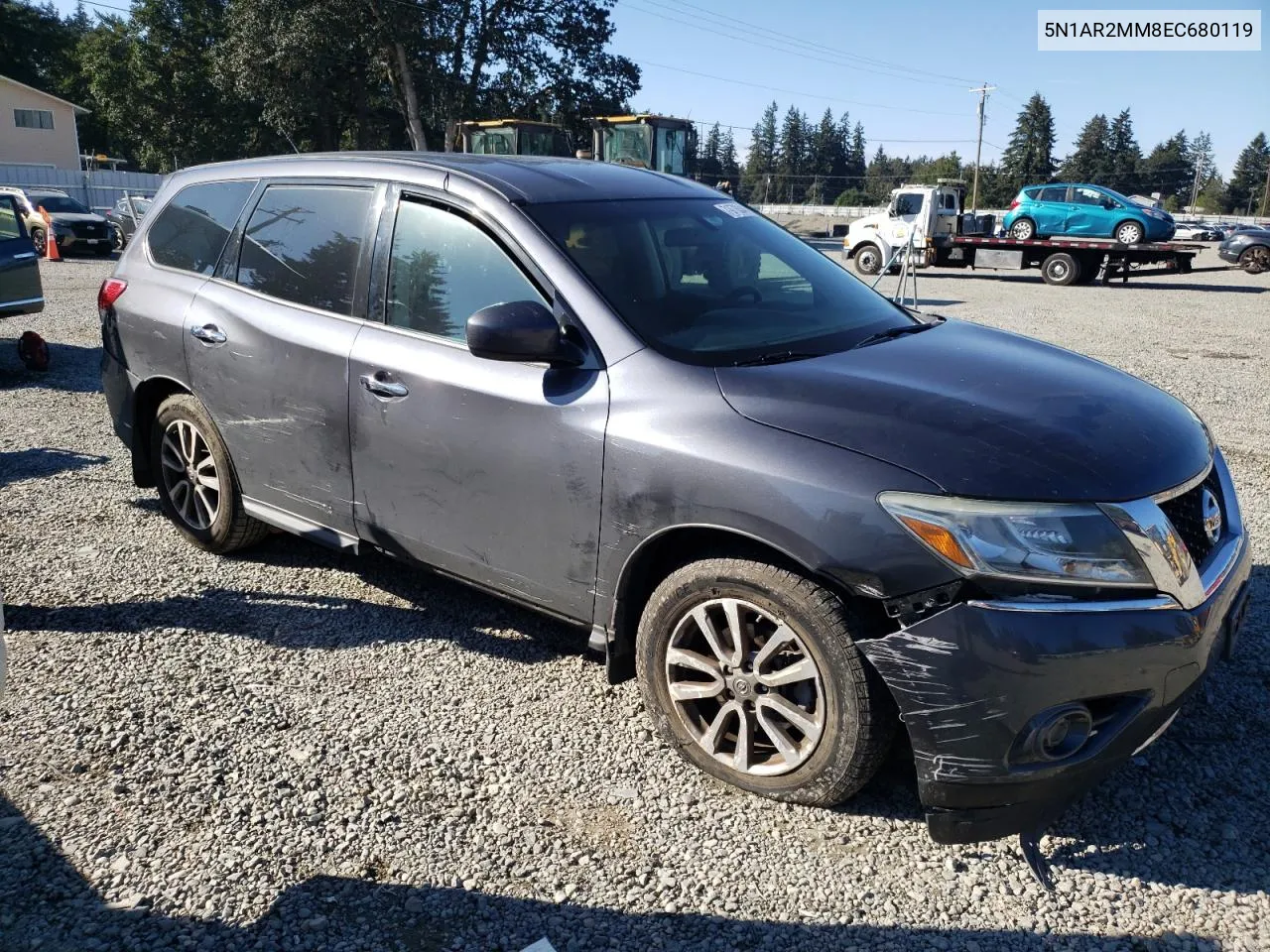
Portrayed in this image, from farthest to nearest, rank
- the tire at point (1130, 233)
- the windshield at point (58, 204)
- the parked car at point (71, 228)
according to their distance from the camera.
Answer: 1. the windshield at point (58, 204)
2. the parked car at point (71, 228)
3. the tire at point (1130, 233)

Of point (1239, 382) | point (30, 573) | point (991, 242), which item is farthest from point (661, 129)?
point (30, 573)

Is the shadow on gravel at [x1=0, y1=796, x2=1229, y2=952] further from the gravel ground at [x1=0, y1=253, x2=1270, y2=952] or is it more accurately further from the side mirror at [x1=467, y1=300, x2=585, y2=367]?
the side mirror at [x1=467, y1=300, x2=585, y2=367]

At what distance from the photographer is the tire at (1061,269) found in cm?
2431

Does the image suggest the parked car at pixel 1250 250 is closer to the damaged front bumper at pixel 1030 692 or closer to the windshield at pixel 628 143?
the windshield at pixel 628 143

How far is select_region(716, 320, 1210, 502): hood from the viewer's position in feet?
8.43

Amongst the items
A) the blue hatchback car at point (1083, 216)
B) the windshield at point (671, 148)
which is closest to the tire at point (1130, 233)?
the blue hatchback car at point (1083, 216)

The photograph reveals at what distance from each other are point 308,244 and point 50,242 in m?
23.2

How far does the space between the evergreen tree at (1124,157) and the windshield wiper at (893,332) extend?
12766cm

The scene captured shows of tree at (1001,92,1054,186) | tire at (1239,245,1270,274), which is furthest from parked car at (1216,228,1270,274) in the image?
tree at (1001,92,1054,186)

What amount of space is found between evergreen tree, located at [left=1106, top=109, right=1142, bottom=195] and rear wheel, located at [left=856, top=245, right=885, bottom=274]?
106 metres

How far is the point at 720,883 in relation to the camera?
265 cm

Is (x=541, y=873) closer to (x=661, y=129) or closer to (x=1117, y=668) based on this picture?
(x=1117, y=668)

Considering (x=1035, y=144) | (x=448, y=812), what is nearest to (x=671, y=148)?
(x=448, y=812)

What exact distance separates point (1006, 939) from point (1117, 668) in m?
0.73
